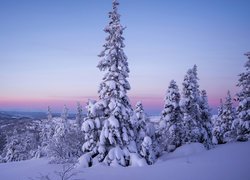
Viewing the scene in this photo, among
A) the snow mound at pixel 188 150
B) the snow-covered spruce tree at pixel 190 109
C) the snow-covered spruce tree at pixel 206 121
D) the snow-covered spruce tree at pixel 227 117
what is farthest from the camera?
the snow-covered spruce tree at pixel 227 117

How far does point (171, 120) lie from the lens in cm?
3400

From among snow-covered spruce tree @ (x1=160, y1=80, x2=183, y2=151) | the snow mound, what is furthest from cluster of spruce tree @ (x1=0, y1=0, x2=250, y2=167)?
the snow mound

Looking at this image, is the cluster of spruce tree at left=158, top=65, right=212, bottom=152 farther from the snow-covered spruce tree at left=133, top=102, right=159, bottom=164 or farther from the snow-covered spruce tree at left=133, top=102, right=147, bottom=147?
the snow-covered spruce tree at left=133, top=102, right=147, bottom=147

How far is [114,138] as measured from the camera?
20156 mm

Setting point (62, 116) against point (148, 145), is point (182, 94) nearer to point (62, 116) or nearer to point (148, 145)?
point (148, 145)

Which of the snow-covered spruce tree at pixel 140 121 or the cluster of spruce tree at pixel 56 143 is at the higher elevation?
the snow-covered spruce tree at pixel 140 121

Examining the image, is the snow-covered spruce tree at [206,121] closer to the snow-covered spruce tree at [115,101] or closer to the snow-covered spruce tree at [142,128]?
the snow-covered spruce tree at [142,128]

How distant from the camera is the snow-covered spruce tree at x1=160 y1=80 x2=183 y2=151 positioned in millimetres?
33625

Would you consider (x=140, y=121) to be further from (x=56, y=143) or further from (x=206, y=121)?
(x=206, y=121)

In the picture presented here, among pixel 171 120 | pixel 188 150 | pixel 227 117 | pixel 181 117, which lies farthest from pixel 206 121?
pixel 227 117

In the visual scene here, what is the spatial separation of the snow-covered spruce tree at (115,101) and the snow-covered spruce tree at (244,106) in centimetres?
1441

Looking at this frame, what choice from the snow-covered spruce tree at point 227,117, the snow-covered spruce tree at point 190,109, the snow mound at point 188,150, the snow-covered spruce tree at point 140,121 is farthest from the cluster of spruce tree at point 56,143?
the snow-covered spruce tree at point 227,117

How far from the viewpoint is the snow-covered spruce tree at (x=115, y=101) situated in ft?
65.5

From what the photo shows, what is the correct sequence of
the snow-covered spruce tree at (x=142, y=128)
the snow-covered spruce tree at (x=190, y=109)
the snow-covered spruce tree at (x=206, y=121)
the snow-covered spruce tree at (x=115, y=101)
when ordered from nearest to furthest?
1. the snow-covered spruce tree at (x=115, y=101)
2. the snow-covered spruce tree at (x=142, y=128)
3. the snow-covered spruce tree at (x=190, y=109)
4. the snow-covered spruce tree at (x=206, y=121)
